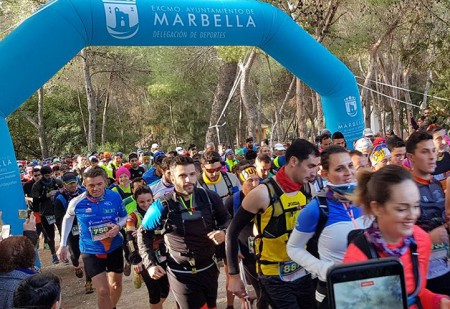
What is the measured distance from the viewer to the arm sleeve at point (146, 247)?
4227 mm

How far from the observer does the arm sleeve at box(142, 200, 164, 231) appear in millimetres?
4191

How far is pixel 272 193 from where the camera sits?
366cm

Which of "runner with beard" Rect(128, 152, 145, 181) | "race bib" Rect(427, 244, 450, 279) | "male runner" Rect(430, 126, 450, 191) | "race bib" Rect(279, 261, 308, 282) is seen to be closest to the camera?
"race bib" Rect(427, 244, 450, 279)

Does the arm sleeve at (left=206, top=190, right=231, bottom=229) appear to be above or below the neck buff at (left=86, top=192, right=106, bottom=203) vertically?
below

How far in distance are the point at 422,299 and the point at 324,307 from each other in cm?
86

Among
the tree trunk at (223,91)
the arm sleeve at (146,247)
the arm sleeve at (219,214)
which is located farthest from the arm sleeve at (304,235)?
the tree trunk at (223,91)

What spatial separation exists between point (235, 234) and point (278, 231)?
34 cm

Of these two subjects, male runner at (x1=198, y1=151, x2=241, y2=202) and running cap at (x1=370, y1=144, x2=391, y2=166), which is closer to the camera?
running cap at (x1=370, y1=144, x2=391, y2=166)

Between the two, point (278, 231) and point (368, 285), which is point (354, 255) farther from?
point (278, 231)

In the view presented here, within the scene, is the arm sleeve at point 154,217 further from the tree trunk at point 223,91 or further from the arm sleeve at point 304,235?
the tree trunk at point 223,91

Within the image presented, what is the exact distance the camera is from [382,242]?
2240 millimetres

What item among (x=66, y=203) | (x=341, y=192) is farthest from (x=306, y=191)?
(x=66, y=203)

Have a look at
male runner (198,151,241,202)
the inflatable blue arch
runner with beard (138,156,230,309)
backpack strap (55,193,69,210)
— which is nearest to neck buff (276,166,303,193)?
runner with beard (138,156,230,309)

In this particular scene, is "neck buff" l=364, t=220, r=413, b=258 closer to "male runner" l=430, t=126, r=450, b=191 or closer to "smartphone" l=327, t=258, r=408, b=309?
"smartphone" l=327, t=258, r=408, b=309
